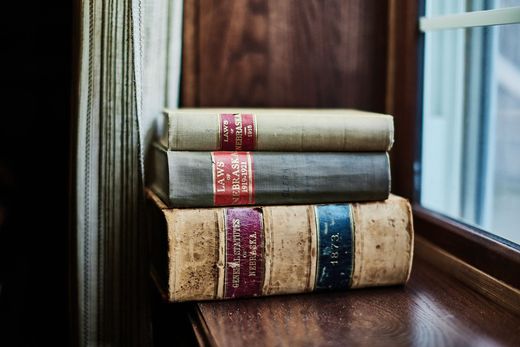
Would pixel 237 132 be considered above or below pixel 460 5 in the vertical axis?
below

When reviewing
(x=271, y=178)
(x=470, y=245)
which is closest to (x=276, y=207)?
(x=271, y=178)

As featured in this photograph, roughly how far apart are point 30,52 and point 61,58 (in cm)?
9

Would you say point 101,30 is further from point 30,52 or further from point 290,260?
point 30,52

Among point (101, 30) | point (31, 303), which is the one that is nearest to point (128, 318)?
point (101, 30)

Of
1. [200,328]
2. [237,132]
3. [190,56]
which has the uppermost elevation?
[190,56]

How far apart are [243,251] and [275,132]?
166 mm

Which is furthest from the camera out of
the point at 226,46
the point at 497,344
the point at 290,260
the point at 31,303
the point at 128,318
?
the point at 31,303

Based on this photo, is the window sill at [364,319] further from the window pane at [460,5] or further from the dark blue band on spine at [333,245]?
the window pane at [460,5]

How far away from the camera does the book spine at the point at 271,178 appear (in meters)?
0.80

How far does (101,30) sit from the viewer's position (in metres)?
0.88

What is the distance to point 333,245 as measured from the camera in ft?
2.70

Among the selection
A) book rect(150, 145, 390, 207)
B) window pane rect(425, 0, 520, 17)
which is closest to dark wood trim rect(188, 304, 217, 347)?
book rect(150, 145, 390, 207)

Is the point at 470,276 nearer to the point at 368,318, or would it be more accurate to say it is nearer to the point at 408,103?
the point at 368,318

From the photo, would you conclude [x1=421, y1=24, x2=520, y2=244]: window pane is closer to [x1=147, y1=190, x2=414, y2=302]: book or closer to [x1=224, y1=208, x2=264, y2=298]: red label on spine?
[x1=147, y1=190, x2=414, y2=302]: book
